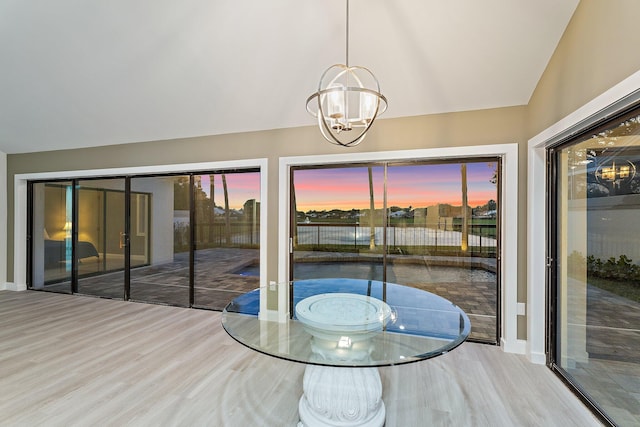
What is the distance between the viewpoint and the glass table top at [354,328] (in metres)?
1.57

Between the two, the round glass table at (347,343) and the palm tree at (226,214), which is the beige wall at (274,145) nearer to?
the palm tree at (226,214)

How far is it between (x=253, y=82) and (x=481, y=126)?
2389 mm

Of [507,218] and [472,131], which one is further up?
[472,131]

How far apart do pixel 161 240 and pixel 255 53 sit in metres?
3.11

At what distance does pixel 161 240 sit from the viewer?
14.7ft

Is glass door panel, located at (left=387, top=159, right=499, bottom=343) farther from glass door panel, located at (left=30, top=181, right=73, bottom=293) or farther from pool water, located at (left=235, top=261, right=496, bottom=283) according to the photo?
glass door panel, located at (left=30, top=181, right=73, bottom=293)

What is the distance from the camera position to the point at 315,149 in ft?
11.7

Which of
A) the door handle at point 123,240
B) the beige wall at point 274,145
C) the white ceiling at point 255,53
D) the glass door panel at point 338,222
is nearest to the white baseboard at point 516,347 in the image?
the glass door panel at point 338,222

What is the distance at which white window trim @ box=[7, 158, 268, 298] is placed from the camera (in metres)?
3.78

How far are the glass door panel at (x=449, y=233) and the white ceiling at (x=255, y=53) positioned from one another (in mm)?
716

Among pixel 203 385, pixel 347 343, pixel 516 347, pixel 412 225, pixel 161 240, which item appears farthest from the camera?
pixel 161 240

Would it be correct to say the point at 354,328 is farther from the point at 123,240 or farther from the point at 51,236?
the point at 51,236

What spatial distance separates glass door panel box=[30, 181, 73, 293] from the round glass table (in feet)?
15.1

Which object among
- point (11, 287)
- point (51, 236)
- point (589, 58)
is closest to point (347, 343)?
point (589, 58)
